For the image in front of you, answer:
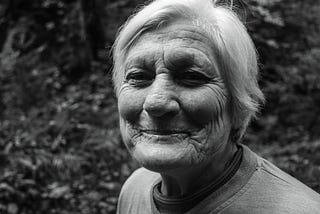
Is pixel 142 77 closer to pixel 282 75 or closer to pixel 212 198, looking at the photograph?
pixel 212 198

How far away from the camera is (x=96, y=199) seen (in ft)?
12.9

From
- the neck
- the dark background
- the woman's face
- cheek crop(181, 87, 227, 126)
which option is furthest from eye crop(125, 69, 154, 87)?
the dark background

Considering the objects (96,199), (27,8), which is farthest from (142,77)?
(27,8)

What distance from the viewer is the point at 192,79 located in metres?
1.49

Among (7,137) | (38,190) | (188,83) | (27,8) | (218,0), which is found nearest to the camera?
(188,83)

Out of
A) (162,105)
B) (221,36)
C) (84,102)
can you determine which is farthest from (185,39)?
(84,102)

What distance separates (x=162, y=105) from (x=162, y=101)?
0.04 ft

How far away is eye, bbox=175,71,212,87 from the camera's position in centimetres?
148

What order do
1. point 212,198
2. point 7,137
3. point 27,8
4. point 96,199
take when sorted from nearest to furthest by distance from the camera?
point 212,198, point 96,199, point 7,137, point 27,8

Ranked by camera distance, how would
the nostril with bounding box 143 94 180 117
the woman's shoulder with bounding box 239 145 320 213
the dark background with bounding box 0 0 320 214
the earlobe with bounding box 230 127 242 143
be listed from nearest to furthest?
the nostril with bounding box 143 94 180 117, the woman's shoulder with bounding box 239 145 320 213, the earlobe with bounding box 230 127 242 143, the dark background with bounding box 0 0 320 214

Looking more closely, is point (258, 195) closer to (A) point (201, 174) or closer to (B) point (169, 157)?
(A) point (201, 174)

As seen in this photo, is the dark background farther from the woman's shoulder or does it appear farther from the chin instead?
the chin

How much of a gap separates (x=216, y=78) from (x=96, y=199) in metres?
2.67

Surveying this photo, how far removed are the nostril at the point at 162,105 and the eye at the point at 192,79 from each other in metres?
0.07
